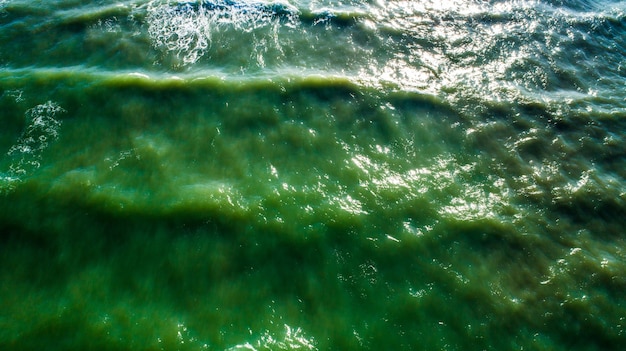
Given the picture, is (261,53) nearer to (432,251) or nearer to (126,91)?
(126,91)

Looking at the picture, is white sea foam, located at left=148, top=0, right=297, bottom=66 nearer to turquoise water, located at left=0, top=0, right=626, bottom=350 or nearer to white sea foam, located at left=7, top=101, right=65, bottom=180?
turquoise water, located at left=0, top=0, right=626, bottom=350

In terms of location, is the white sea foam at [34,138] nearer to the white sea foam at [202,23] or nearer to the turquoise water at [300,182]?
the turquoise water at [300,182]

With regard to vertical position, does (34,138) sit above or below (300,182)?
above

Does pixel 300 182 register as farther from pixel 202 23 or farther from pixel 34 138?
pixel 202 23

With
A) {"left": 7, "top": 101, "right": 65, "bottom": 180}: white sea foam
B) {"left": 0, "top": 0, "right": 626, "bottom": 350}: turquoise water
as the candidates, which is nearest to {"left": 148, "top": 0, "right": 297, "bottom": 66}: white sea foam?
{"left": 0, "top": 0, "right": 626, "bottom": 350}: turquoise water

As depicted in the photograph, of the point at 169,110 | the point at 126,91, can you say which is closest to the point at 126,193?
the point at 169,110

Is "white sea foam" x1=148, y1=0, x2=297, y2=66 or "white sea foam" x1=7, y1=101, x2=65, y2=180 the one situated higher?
"white sea foam" x1=148, y1=0, x2=297, y2=66

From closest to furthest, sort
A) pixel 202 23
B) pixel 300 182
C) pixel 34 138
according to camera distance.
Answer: pixel 300 182
pixel 34 138
pixel 202 23

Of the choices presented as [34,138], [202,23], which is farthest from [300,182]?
[202,23]
